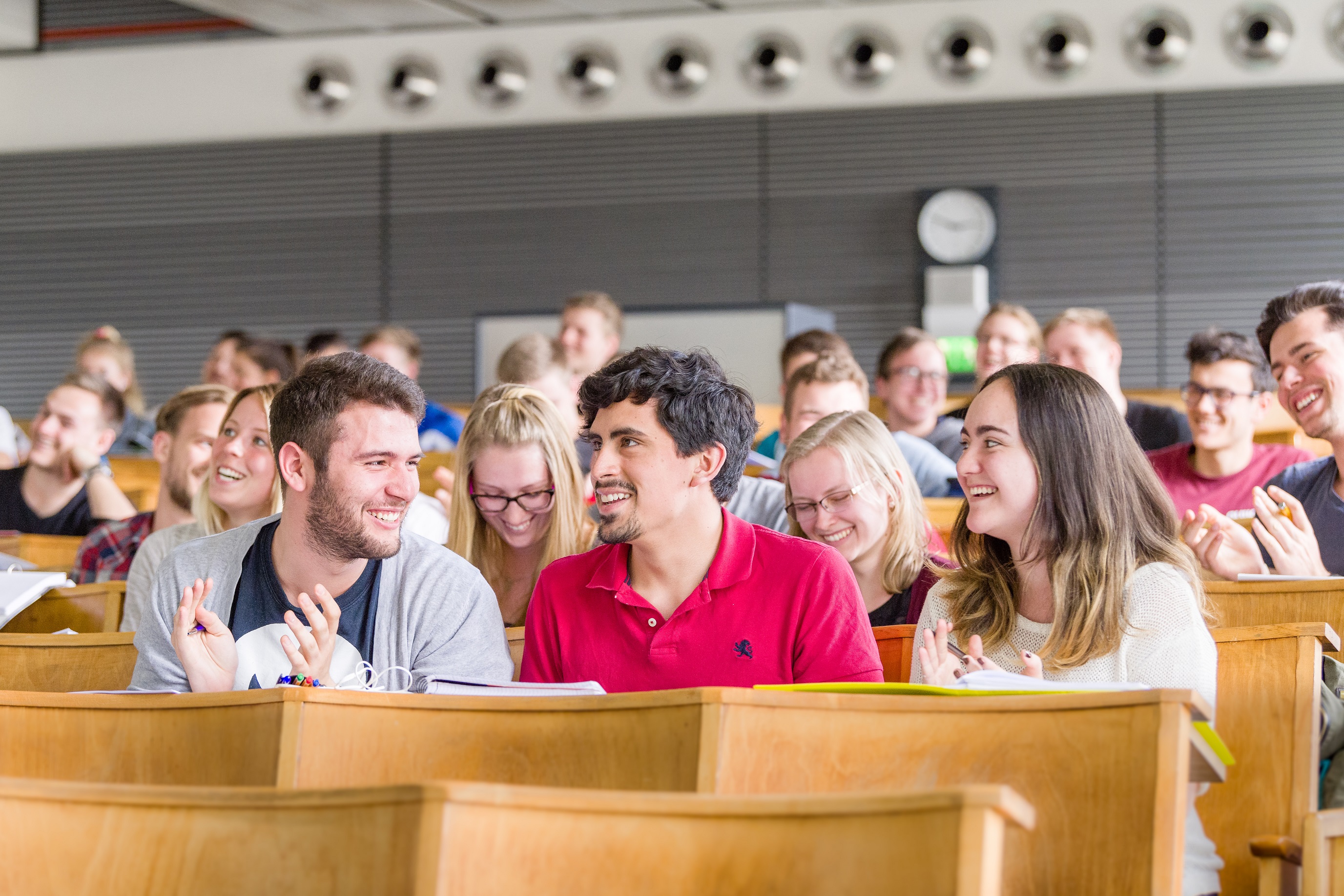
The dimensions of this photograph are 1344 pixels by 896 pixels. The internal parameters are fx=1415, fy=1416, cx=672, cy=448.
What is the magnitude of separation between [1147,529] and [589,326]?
3588 millimetres

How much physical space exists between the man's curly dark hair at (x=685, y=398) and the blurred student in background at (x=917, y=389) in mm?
2437

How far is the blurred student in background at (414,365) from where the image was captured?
5.16 meters

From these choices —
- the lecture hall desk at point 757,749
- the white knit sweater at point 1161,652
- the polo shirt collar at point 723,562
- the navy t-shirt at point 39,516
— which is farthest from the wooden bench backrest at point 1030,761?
the navy t-shirt at point 39,516

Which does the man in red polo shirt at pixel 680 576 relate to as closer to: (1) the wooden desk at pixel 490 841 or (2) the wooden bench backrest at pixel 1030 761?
(2) the wooden bench backrest at pixel 1030 761

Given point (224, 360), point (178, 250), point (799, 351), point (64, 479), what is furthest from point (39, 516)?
point (178, 250)

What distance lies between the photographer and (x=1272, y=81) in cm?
703

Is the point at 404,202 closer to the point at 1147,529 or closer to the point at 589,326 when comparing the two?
the point at 589,326

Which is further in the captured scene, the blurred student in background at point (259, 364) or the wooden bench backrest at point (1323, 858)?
the blurred student in background at point (259, 364)

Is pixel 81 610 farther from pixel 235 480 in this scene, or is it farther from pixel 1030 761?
pixel 1030 761

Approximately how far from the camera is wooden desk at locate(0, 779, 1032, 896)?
41.9 inches

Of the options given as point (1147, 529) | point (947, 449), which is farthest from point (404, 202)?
point (1147, 529)

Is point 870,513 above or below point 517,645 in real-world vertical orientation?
above

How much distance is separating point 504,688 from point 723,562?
1.86 feet

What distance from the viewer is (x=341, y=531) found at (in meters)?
2.22
